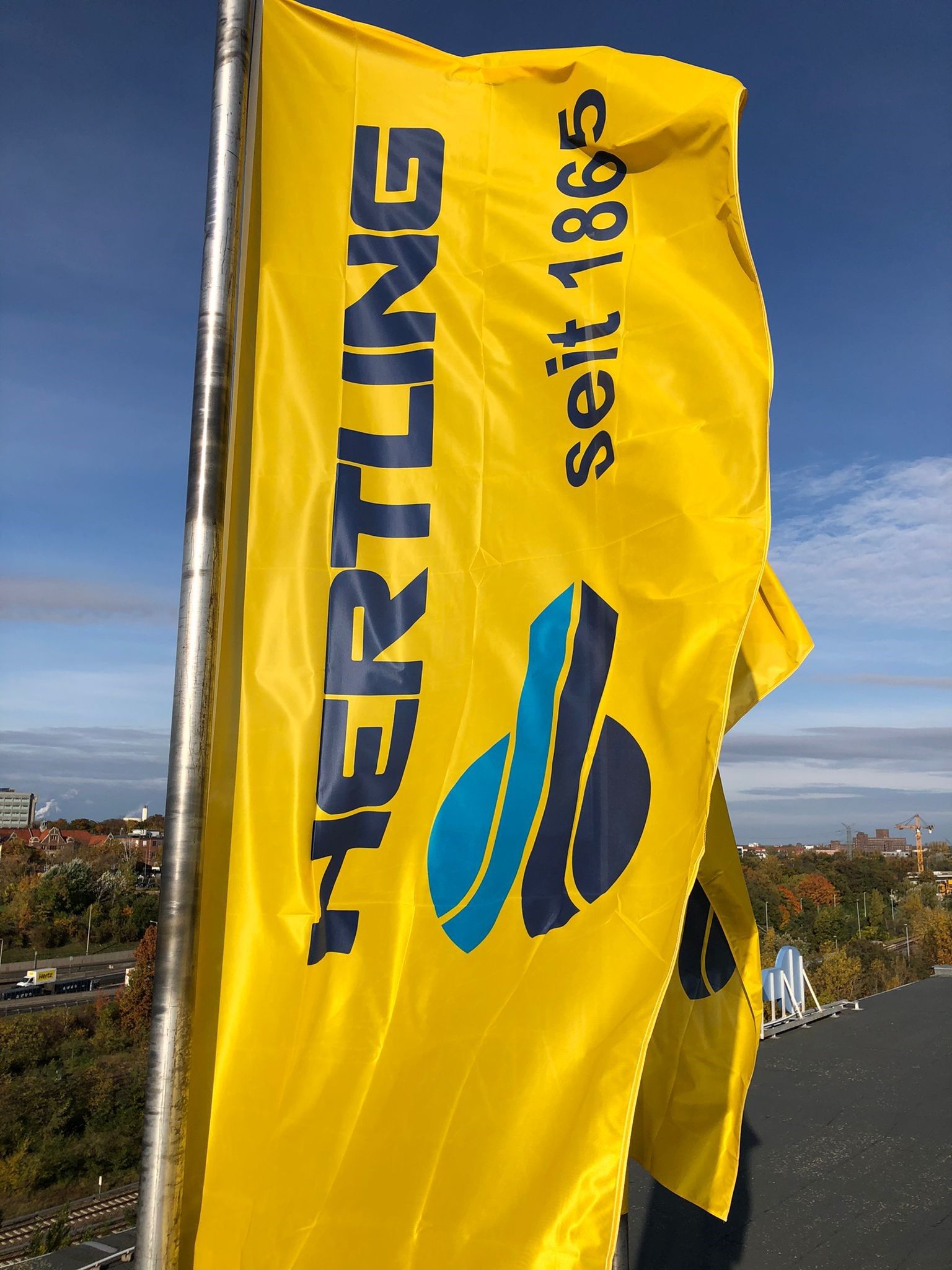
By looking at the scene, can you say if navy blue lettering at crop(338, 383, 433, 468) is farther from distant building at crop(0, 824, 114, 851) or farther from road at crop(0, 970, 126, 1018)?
distant building at crop(0, 824, 114, 851)

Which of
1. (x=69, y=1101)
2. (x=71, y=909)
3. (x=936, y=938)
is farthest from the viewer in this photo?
(x=71, y=909)

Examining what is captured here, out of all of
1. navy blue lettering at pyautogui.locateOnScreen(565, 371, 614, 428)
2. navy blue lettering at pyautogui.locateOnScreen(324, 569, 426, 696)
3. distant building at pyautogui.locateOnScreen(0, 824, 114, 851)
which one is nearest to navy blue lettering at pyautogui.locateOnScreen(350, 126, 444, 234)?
navy blue lettering at pyautogui.locateOnScreen(565, 371, 614, 428)

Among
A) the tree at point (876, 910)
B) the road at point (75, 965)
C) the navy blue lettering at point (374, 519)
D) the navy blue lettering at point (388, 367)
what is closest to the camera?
the navy blue lettering at point (374, 519)

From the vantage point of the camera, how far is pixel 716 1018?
3514mm

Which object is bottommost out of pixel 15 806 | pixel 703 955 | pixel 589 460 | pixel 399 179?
pixel 15 806

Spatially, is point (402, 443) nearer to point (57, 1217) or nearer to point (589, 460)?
point (589, 460)

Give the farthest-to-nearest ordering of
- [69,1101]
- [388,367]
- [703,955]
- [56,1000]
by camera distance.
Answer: [56,1000] < [69,1101] < [703,955] < [388,367]

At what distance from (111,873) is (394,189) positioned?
2529 inches

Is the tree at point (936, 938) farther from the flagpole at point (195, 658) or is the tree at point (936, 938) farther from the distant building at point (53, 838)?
the distant building at point (53, 838)

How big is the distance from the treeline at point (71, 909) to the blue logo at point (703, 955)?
57.6 m

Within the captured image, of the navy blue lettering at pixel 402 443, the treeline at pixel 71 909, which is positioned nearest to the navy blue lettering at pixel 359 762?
the navy blue lettering at pixel 402 443

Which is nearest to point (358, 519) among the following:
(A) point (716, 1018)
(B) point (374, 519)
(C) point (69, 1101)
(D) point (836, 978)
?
(B) point (374, 519)

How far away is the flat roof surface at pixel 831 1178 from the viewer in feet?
Answer: 23.8

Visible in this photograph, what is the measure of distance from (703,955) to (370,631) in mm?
1800
